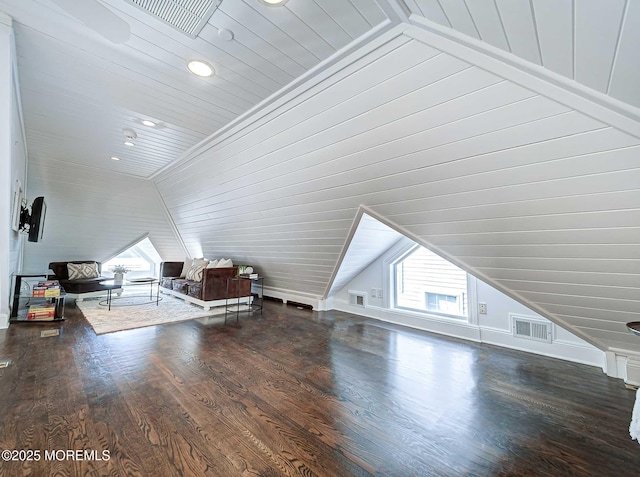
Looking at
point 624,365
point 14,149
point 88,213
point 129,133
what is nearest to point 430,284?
point 624,365

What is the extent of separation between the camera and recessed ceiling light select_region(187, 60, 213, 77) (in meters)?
1.87

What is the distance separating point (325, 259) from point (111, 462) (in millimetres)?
3033

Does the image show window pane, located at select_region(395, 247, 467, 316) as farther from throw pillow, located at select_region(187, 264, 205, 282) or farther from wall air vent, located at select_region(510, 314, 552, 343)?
throw pillow, located at select_region(187, 264, 205, 282)

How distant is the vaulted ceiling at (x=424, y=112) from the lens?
1.22m

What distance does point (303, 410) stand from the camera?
1.72 m

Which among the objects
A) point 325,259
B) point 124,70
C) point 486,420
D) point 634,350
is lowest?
point 486,420

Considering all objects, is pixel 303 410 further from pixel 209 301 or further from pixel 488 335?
pixel 209 301

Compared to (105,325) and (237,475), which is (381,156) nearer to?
(237,475)

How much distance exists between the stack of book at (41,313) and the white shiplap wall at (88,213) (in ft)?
6.99

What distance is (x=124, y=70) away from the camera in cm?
200

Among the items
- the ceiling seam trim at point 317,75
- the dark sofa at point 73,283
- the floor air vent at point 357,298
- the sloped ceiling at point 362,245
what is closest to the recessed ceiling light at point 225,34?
the ceiling seam trim at point 317,75

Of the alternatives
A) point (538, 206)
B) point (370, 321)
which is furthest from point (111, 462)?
point (370, 321)

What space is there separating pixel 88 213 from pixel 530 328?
7.21 meters

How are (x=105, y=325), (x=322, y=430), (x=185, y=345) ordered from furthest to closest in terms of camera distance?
(x=105, y=325), (x=185, y=345), (x=322, y=430)
